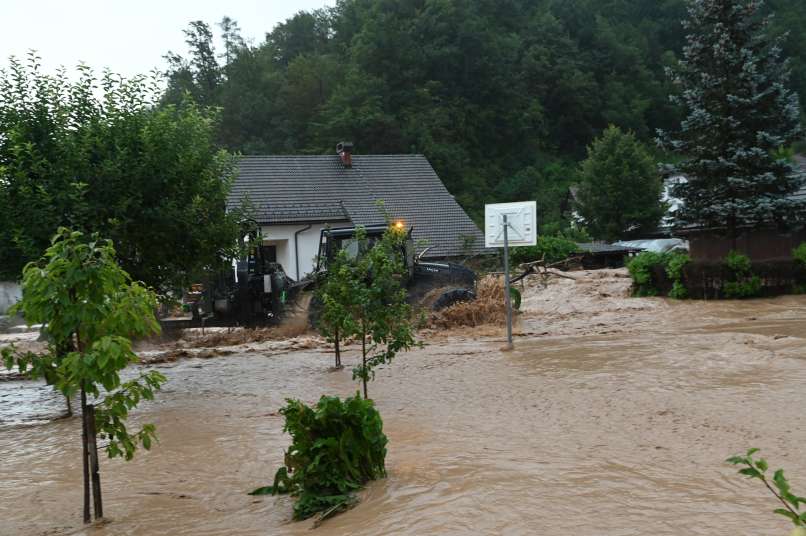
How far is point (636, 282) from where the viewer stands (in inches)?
974

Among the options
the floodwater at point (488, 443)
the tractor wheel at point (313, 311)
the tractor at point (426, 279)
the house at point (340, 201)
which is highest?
the house at point (340, 201)

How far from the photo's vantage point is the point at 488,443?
778 centimetres

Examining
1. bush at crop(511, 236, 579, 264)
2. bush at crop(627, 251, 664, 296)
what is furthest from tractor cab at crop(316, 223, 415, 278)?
bush at crop(511, 236, 579, 264)

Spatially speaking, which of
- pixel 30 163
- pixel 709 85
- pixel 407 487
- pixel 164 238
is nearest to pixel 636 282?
pixel 709 85

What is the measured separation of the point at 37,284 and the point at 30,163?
21.6 feet

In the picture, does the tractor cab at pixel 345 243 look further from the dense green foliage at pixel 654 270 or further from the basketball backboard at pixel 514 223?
the dense green foliage at pixel 654 270

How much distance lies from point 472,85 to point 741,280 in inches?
1746

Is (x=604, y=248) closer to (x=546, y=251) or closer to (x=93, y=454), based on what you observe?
(x=546, y=251)

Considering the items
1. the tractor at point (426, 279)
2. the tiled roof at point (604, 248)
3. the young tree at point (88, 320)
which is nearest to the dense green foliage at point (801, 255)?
the tractor at point (426, 279)

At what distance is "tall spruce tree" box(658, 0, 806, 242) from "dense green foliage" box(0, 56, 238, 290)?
16.2 m

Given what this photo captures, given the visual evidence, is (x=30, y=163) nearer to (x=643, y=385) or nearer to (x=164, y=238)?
(x=164, y=238)

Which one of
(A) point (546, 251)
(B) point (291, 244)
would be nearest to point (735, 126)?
(A) point (546, 251)

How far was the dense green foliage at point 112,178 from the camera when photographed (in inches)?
433

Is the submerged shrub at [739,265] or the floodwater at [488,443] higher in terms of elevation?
the submerged shrub at [739,265]
